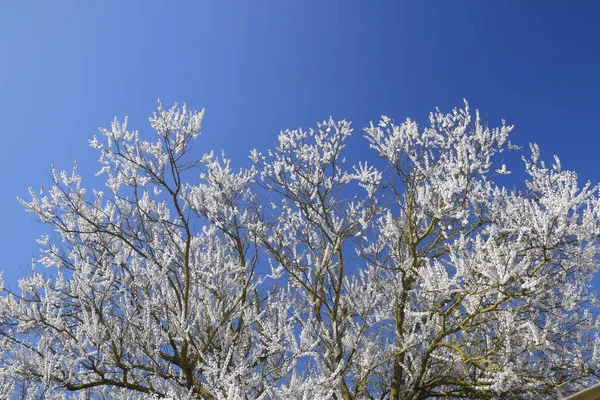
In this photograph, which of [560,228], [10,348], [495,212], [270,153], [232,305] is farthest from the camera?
[270,153]

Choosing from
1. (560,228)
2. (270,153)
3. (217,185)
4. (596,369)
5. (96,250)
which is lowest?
(596,369)

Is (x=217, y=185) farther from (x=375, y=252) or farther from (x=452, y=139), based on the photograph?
(x=452, y=139)

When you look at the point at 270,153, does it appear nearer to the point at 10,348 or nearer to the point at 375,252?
the point at 375,252

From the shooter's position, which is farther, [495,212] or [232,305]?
[495,212]

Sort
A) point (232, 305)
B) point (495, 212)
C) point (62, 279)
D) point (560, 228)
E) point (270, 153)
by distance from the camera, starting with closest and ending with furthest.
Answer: point (560, 228) < point (232, 305) < point (62, 279) < point (495, 212) < point (270, 153)

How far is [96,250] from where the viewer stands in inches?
A: 288

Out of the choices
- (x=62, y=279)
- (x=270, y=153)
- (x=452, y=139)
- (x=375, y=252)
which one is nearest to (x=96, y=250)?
(x=62, y=279)

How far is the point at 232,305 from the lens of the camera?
20.7 ft

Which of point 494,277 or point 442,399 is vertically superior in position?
point 494,277

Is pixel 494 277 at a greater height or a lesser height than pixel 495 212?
lesser

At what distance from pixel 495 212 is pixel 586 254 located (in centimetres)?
212

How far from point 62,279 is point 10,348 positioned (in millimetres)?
1372

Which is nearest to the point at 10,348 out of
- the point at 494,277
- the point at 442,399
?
the point at 494,277

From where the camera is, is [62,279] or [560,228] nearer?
[560,228]
